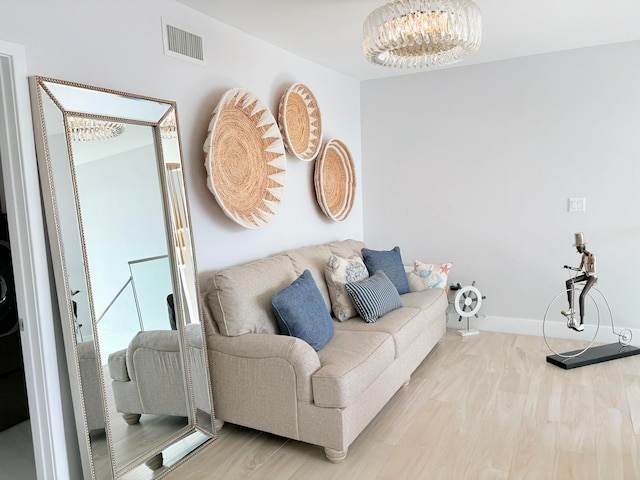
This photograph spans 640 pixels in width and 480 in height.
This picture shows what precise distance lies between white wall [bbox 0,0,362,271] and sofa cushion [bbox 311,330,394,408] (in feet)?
2.93

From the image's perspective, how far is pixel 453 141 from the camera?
4.43 m

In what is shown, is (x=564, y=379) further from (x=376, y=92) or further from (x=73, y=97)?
(x=73, y=97)

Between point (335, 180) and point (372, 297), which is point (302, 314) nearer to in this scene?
point (372, 297)

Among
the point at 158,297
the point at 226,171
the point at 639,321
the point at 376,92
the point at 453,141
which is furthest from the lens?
the point at 376,92

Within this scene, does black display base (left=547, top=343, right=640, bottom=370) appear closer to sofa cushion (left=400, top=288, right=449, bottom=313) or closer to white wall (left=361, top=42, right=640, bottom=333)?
white wall (left=361, top=42, right=640, bottom=333)

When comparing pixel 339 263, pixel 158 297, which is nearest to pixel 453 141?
pixel 339 263

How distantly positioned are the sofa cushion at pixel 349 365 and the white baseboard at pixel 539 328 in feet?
6.11

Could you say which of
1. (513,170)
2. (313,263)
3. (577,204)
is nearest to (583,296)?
(577,204)

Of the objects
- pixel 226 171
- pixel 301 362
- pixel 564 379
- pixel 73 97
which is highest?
pixel 73 97

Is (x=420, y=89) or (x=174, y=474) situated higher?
(x=420, y=89)

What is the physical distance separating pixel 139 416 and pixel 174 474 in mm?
320

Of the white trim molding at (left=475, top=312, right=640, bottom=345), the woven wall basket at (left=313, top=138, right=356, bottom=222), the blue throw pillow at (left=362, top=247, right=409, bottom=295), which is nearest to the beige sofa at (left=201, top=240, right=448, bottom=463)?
the blue throw pillow at (left=362, top=247, right=409, bottom=295)

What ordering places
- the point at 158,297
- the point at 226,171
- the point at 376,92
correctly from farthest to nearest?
1. the point at 376,92
2. the point at 226,171
3. the point at 158,297

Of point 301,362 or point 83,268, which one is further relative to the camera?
point 301,362
